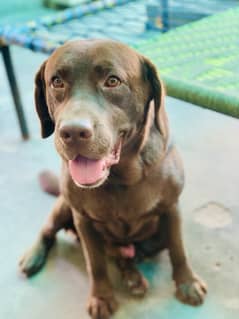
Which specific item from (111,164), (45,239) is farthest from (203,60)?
(45,239)

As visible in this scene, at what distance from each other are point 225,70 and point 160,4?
1092mm

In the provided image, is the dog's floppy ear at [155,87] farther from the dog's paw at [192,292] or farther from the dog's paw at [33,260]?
the dog's paw at [33,260]

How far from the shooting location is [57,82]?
1168 mm

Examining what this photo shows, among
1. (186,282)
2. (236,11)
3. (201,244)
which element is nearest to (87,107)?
(186,282)

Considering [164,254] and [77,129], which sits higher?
[77,129]

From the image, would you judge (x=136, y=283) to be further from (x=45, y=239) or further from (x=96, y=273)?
(x=45, y=239)

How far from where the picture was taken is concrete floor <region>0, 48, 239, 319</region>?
1518 millimetres

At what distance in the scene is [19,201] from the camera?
200cm

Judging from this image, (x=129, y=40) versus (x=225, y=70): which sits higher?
(x=225, y=70)

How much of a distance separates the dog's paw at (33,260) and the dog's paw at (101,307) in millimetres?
253

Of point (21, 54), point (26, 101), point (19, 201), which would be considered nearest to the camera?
point (19, 201)

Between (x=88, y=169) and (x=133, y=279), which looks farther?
(x=133, y=279)

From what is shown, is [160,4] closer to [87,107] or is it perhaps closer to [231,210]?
[231,210]

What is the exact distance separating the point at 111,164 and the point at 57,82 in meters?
0.22
